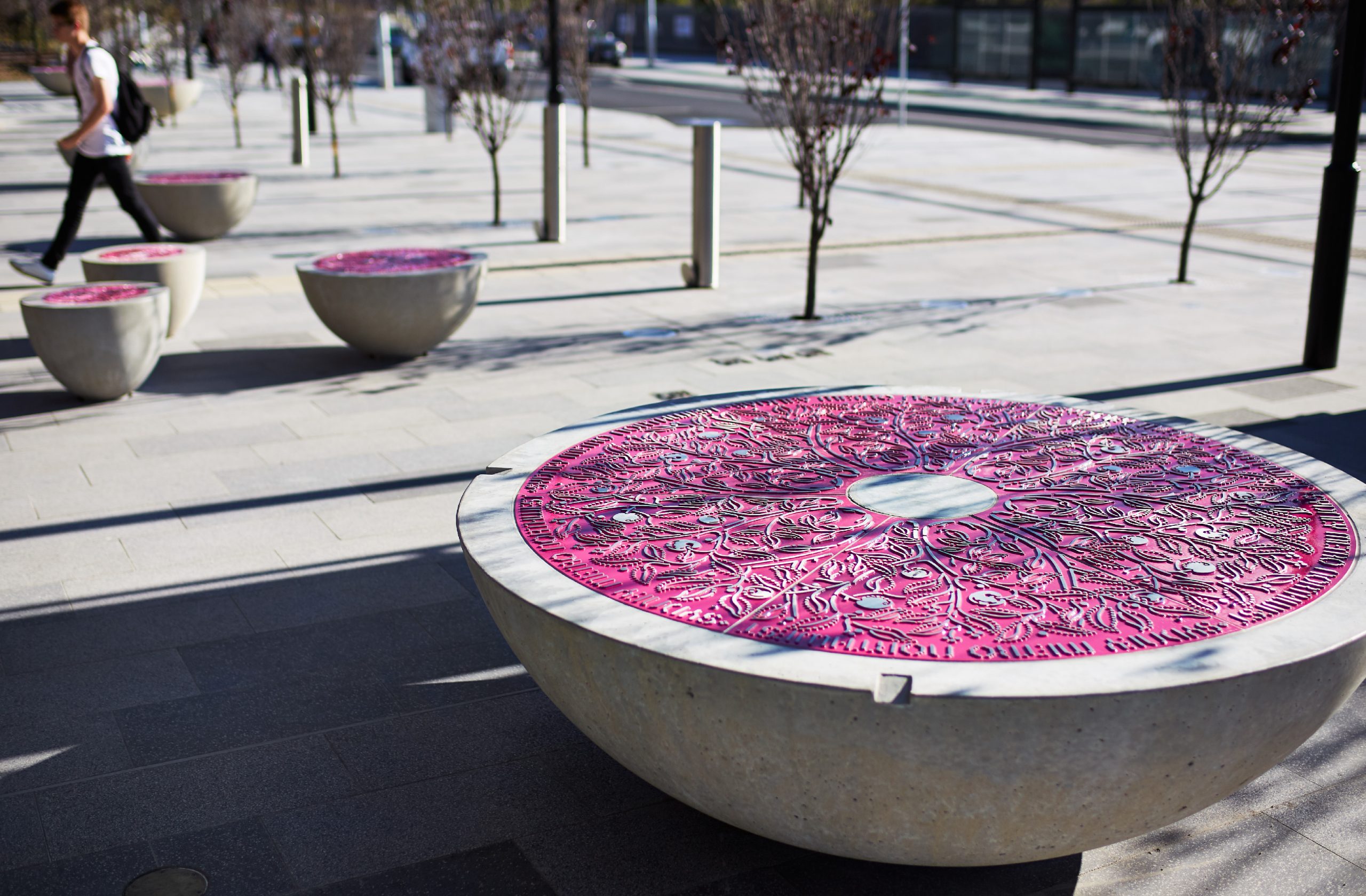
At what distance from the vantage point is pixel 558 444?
188 inches

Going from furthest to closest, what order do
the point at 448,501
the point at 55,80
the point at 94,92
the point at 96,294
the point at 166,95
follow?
the point at 55,80 → the point at 166,95 → the point at 94,92 → the point at 96,294 → the point at 448,501

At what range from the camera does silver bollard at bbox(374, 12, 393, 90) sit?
3884cm

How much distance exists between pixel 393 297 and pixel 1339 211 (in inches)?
251

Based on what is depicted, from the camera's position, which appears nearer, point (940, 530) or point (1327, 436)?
point (940, 530)

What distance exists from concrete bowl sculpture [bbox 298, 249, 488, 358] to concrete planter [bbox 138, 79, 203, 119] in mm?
21293

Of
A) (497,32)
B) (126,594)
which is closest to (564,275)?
(497,32)

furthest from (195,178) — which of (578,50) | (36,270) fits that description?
(578,50)

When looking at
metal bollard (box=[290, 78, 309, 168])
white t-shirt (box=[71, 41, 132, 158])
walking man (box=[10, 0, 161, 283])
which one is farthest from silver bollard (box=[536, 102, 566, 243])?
metal bollard (box=[290, 78, 309, 168])

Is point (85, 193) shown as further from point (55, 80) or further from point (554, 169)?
point (55, 80)

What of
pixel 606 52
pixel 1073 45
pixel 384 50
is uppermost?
pixel 606 52

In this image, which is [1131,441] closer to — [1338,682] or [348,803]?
[1338,682]

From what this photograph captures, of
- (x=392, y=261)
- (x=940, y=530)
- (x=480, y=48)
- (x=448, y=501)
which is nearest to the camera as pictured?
(x=940, y=530)

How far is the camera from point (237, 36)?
26016 millimetres

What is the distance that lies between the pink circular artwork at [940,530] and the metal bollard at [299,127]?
17.2 meters
